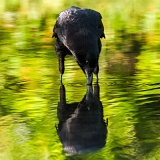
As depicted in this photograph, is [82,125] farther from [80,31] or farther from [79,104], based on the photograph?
[80,31]

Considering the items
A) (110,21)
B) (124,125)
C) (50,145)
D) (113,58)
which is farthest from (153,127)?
(110,21)

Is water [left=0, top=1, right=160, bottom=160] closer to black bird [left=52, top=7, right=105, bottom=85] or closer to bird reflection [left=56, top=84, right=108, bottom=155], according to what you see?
bird reflection [left=56, top=84, right=108, bottom=155]

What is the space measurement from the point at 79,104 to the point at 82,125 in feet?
3.06

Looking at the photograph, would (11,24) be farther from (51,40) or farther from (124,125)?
(124,125)

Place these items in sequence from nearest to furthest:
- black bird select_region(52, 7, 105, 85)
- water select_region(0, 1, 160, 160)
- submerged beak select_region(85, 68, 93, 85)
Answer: water select_region(0, 1, 160, 160), black bird select_region(52, 7, 105, 85), submerged beak select_region(85, 68, 93, 85)

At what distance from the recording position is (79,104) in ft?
25.0

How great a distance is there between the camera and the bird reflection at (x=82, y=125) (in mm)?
5945

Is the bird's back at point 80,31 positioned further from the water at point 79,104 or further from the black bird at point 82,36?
the water at point 79,104

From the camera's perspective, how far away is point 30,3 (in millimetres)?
18406

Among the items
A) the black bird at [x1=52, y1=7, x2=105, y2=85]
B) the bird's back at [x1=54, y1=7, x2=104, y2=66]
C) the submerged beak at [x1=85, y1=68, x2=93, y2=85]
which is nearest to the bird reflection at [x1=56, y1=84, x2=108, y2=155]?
the submerged beak at [x1=85, y1=68, x2=93, y2=85]

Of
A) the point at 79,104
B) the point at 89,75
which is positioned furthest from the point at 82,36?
the point at 79,104

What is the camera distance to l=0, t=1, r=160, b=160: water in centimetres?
587

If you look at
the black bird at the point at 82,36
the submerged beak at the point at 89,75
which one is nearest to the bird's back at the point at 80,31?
the black bird at the point at 82,36

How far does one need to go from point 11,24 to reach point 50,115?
7926mm
